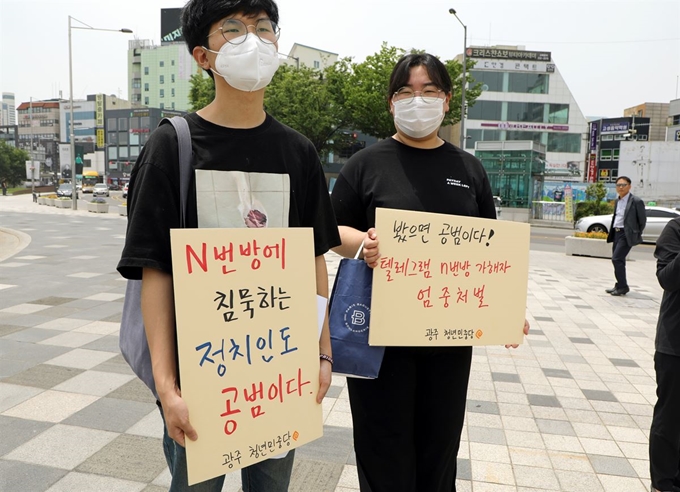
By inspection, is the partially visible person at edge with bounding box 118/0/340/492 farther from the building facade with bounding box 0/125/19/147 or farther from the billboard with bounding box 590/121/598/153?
the building facade with bounding box 0/125/19/147

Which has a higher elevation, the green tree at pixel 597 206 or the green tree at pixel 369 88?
the green tree at pixel 369 88

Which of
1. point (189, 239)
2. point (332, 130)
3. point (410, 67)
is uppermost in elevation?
point (332, 130)

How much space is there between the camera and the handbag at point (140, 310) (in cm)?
147

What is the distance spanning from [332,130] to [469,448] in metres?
33.9

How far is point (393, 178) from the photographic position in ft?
7.13

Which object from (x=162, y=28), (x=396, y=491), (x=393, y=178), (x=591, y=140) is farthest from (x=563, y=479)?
(x=162, y=28)

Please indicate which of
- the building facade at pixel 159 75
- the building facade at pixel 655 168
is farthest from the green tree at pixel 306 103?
the building facade at pixel 159 75

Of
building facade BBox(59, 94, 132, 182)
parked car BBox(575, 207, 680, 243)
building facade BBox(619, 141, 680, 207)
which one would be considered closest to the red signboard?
building facade BBox(619, 141, 680, 207)

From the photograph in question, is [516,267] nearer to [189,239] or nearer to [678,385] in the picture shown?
[678,385]

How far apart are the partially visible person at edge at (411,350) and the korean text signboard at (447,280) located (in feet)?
0.28

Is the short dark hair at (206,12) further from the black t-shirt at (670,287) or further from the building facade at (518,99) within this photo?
the building facade at (518,99)

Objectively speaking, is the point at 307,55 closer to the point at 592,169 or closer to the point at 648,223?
the point at 592,169

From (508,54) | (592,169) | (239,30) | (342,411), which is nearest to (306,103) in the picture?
(508,54)

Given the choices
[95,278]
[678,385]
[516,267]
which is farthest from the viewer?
[95,278]
